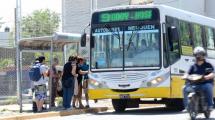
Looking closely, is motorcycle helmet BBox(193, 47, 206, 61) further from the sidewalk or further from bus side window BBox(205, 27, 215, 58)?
bus side window BBox(205, 27, 215, 58)

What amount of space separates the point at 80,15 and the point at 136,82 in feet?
120

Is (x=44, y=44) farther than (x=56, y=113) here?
Yes

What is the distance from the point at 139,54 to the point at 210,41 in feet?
13.7

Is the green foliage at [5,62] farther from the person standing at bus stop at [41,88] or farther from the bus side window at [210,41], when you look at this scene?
the bus side window at [210,41]

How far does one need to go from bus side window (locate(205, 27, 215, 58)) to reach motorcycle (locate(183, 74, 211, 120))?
6882 millimetres

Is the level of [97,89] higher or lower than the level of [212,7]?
lower

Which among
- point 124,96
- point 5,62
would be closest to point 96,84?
point 124,96

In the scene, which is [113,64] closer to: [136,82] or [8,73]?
[136,82]

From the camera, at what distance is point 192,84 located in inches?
542

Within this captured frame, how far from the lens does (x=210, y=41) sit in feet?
68.0

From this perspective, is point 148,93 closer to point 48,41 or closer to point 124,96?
point 124,96

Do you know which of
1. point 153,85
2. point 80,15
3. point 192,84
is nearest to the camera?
point 192,84

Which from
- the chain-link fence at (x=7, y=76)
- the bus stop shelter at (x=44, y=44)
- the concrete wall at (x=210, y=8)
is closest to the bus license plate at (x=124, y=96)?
the bus stop shelter at (x=44, y=44)

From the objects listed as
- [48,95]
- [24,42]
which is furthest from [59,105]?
[24,42]
